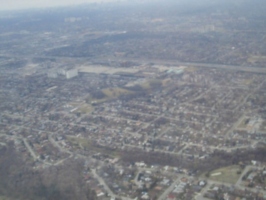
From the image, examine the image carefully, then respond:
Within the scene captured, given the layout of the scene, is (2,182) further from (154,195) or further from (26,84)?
(26,84)

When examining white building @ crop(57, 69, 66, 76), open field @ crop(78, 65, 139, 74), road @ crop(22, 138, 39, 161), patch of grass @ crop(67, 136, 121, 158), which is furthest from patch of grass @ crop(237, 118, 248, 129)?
white building @ crop(57, 69, 66, 76)

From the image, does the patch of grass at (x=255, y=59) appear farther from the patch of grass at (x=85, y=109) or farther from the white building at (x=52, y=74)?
the white building at (x=52, y=74)

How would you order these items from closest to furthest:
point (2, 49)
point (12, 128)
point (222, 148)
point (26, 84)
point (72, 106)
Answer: point (222, 148)
point (12, 128)
point (72, 106)
point (26, 84)
point (2, 49)

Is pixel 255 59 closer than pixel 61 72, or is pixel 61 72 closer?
pixel 255 59

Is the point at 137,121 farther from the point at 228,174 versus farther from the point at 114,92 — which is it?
the point at 228,174

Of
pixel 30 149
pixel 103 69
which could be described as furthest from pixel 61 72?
pixel 30 149

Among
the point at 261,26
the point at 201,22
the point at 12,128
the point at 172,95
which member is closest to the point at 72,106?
the point at 12,128

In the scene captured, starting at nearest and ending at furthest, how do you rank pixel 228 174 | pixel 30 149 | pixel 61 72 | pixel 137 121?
1. pixel 228 174
2. pixel 30 149
3. pixel 137 121
4. pixel 61 72
